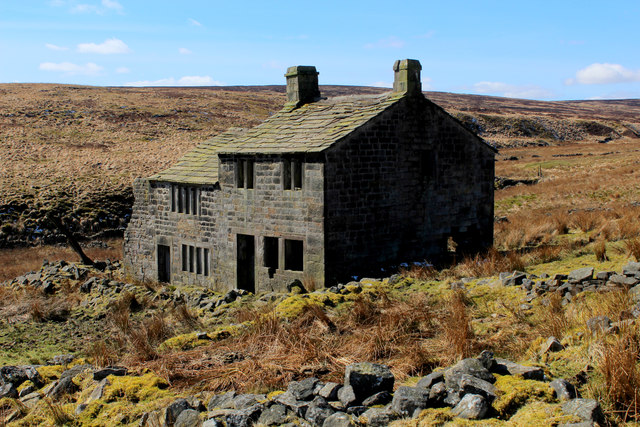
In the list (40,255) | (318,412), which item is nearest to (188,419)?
(318,412)

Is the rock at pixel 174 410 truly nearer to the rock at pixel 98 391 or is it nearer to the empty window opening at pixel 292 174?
the rock at pixel 98 391

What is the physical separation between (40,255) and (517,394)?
2487cm

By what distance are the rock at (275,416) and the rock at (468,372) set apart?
170 cm

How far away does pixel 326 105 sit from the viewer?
17984 millimetres

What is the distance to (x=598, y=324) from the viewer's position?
6867 mm

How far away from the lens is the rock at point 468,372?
607 cm

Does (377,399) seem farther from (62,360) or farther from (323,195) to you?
(323,195)

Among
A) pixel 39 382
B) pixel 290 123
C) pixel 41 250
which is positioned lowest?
pixel 41 250

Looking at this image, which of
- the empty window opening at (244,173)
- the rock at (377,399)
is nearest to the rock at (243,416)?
the rock at (377,399)

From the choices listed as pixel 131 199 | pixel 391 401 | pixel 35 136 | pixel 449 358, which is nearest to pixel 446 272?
pixel 449 358

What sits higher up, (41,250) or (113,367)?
(113,367)

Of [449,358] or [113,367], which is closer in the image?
[449,358]

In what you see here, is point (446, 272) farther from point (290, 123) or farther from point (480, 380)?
point (480, 380)

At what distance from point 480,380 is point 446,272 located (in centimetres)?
768
